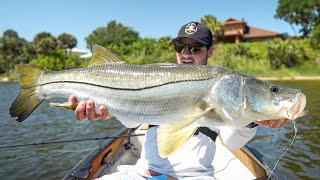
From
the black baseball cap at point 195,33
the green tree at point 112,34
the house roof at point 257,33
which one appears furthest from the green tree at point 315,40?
the black baseball cap at point 195,33

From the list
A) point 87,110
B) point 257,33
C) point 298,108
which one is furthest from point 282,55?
point 298,108

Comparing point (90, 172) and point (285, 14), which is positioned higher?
point (285, 14)

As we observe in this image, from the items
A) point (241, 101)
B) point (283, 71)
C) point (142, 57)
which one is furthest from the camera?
point (142, 57)

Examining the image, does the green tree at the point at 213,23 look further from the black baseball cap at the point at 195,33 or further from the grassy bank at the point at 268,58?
the black baseball cap at the point at 195,33

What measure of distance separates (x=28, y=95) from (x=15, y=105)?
168mm

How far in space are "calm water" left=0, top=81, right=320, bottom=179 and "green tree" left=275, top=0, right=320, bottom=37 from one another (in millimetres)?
49342

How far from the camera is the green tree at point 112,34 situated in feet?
313

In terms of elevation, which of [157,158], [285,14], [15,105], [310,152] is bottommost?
[310,152]

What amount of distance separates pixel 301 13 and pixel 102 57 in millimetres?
68066

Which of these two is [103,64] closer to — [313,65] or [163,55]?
[163,55]

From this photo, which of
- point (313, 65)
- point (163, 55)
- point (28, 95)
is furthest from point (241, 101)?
point (313, 65)

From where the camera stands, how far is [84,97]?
12.7 ft

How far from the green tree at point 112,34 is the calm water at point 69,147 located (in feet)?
252

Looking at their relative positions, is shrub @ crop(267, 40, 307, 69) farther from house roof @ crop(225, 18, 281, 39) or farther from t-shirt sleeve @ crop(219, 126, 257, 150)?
t-shirt sleeve @ crop(219, 126, 257, 150)
